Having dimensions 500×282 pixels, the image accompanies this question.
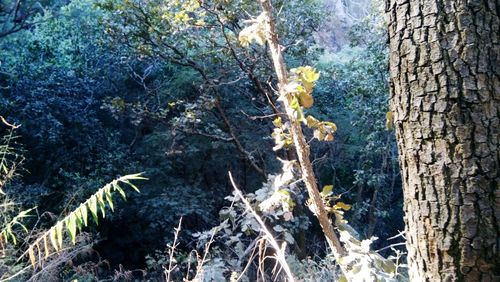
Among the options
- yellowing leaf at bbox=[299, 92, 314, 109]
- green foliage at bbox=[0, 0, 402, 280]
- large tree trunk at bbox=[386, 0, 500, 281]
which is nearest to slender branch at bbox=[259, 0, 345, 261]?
yellowing leaf at bbox=[299, 92, 314, 109]

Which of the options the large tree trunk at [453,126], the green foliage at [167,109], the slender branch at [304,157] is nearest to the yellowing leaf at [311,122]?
→ the slender branch at [304,157]

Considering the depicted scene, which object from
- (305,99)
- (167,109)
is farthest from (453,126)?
(167,109)

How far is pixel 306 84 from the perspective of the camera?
1.63 meters

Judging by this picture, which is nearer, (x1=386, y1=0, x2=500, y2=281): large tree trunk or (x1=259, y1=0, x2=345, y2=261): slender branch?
(x1=386, y1=0, x2=500, y2=281): large tree trunk

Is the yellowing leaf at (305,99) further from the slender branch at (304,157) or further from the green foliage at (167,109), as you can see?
the green foliage at (167,109)

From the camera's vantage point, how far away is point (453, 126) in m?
1.07

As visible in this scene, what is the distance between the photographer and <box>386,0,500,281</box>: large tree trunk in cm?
104

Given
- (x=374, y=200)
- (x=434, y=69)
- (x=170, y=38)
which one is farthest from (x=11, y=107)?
(x=434, y=69)

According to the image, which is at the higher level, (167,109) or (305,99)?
(167,109)

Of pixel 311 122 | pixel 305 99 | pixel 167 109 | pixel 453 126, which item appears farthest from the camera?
pixel 167 109

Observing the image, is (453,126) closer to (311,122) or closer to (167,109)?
(311,122)

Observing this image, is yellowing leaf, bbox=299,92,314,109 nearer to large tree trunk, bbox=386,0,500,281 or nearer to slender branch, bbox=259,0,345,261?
slender branch, bbox=259,0,345,261

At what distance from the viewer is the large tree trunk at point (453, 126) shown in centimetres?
104

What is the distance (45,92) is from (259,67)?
9.30ft
